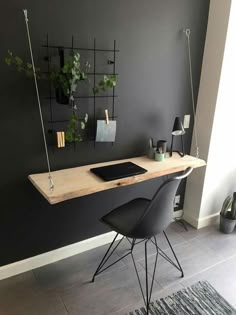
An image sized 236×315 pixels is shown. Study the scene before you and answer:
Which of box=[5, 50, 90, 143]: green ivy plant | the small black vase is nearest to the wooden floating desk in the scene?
box=[5, 50, 90, 143]: green ivy plant

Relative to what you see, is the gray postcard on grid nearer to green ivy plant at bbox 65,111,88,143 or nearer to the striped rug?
green ivy plant at bbox 65,111,88,143

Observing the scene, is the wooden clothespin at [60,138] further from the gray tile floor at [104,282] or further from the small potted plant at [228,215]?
the small potted plant at [228,215]

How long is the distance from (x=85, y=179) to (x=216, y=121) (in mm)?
1296

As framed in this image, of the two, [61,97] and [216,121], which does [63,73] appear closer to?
[61,97]

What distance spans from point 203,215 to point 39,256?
61.2 inches

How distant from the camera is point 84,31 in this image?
179cm

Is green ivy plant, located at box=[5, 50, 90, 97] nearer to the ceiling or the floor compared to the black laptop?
nearer to the ceiling

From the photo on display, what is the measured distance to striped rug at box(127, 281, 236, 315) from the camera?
1755mm

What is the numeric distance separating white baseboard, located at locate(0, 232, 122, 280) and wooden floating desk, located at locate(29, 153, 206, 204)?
0.67m

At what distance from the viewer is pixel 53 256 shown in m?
2.13

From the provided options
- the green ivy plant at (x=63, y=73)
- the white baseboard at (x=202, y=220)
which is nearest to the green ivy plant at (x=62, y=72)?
the green ivy plant at (x=63, y=73)

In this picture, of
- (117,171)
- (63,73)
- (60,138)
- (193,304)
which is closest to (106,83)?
(63,73)

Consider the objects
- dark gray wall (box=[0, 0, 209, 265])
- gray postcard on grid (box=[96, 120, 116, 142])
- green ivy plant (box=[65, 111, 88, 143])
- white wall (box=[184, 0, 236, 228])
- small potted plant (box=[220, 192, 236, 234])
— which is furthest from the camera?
small potted plant (box=[220, 192, 236, 234])

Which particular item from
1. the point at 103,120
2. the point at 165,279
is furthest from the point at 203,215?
the point at 103,120
